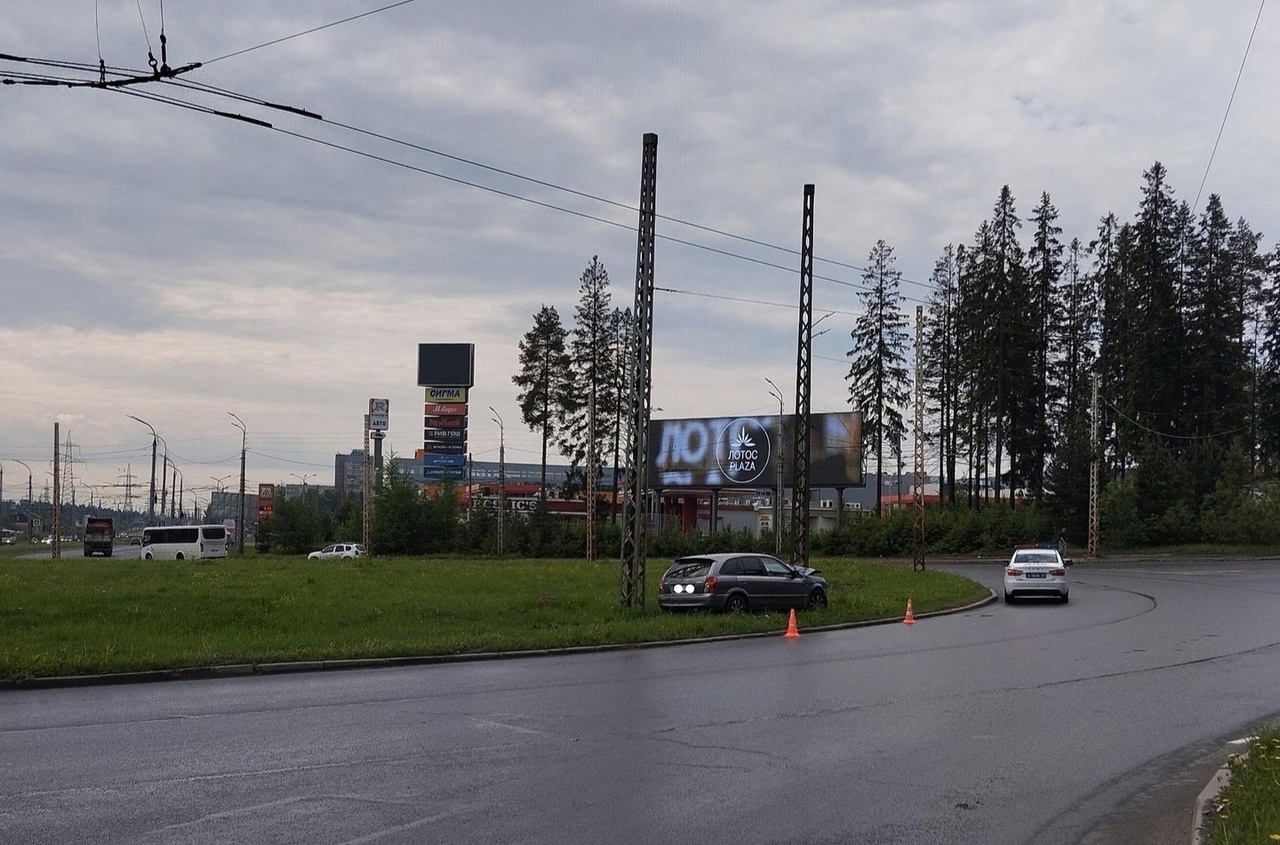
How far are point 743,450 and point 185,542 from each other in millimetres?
35507

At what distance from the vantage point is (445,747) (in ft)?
34.8

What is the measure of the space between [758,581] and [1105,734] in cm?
1514

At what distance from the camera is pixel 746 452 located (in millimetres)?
75000

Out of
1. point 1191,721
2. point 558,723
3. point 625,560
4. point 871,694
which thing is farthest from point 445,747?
point 625,560

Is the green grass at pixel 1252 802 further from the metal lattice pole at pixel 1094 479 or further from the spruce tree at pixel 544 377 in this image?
the spruce tree at pixel 544 377

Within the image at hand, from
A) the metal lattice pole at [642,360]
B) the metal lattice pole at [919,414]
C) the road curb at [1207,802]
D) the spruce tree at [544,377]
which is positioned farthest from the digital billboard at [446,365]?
the road curb at [1207,802]

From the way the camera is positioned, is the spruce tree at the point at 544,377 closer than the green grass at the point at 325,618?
No

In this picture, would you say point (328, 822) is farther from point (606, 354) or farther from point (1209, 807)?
point (606, 354)

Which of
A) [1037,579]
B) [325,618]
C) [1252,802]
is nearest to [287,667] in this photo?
[325,618]

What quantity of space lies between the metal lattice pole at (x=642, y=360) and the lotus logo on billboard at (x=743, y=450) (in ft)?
161

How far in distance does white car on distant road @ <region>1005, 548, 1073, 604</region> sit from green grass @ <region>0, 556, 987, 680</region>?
4.08 ft

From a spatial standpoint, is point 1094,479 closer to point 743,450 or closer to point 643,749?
point 743,450

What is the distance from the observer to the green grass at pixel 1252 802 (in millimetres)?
6840

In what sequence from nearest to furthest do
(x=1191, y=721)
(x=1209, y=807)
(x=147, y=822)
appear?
(x=147, y=822) → (x=1209, y=807) → (x=1191, y=721)
